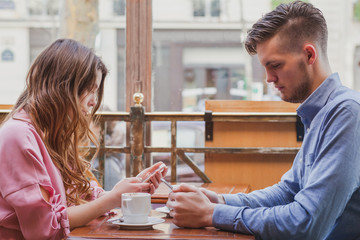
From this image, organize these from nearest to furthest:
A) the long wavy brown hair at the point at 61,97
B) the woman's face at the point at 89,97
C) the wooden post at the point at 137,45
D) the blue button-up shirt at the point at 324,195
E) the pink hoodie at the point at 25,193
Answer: the blue button-up shirt at the point at 324,195
the pink hoodie at the point at 25,193
the long wavy brown hair at the point at 61,97
the woman's face at the point at 89,97
the wooden post at the point at 137,45

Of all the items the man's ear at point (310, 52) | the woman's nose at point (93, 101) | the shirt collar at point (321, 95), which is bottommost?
the woman's nose at point (93, 101)

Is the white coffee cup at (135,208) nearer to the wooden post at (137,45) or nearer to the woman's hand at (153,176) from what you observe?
the woman's hand at (153,176)

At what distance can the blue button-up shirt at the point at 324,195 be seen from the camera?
5.19ft

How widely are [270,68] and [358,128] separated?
0.40 metres

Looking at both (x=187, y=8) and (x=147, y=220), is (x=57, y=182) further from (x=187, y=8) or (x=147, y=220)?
(x=187, y=8)

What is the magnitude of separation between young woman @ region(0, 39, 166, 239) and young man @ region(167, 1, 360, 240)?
1.21 feet

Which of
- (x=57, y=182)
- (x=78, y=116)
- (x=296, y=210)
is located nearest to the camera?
(x=296, y=210)

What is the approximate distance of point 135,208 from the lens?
5.71 feet

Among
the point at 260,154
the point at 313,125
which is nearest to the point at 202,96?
the point at 260,154

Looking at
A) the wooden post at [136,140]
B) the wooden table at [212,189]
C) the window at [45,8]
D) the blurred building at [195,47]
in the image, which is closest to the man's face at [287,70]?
the wooden table at [212,189]

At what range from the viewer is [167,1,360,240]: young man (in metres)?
1.59

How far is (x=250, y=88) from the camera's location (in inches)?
179

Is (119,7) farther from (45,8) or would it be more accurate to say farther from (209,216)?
(209,216)

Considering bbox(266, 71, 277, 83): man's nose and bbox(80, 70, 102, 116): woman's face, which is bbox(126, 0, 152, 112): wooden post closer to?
bbox(80, 70, 102, 116): woman's face
